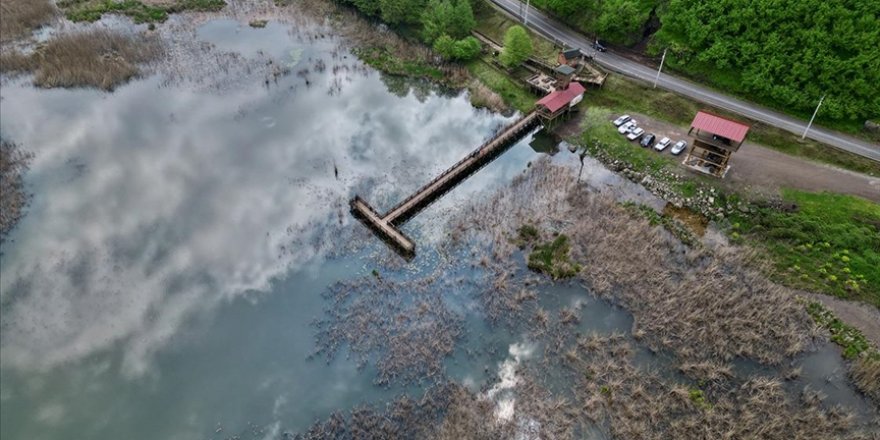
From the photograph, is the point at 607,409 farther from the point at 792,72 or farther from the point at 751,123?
the point at 792,72

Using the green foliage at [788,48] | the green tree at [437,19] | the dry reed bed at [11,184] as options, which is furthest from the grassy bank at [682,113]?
the dry reed bed at [11,184]

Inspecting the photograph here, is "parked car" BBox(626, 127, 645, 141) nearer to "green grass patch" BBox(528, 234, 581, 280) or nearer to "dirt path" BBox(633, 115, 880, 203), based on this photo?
"dirt path" BBox(633, 115, 880, 203)

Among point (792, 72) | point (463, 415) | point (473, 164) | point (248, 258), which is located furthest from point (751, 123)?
point (248, 258)

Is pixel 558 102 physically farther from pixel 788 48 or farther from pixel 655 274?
pixel 788 48

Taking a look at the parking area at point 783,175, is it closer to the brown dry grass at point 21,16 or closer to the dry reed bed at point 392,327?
the dry reed bed at point 392,327

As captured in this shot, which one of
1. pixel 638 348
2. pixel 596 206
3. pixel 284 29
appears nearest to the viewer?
pixel 638 348

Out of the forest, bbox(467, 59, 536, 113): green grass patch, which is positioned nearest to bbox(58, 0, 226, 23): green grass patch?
bbox(467, 59, 536, 113): green grass patch
